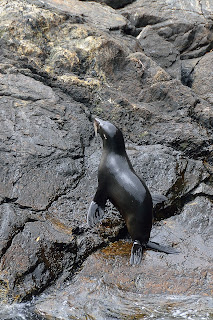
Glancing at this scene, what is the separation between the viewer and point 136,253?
4.21m

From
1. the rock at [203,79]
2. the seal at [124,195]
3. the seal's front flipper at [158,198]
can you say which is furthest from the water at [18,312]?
the rock at [203,79]

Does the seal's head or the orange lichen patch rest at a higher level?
the seal's head

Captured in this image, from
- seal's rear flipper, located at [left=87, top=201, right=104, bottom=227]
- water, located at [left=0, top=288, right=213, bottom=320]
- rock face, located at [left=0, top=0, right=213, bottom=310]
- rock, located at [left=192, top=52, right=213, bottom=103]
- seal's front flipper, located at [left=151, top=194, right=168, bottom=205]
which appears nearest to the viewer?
water, located at [left=0, top=288, right=213, bottom=320]

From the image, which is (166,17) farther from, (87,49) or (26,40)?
(26,40)

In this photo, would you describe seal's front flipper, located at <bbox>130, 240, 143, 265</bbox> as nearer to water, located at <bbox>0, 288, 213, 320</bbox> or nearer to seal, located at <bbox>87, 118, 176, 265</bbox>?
seal, located at <bbox>87, 118, 176, 265</bbox>

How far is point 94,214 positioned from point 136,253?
0.63 m

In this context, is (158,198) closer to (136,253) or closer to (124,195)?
(124,195)

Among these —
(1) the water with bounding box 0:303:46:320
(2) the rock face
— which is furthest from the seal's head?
(1) the water with bounding box 0:303:46:320

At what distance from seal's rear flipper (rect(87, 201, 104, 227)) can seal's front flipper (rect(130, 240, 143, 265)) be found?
1.54 feet

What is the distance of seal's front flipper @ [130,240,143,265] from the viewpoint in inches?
163

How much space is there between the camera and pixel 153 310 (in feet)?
11.9

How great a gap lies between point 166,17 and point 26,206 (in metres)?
5.45

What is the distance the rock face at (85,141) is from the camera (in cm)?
412

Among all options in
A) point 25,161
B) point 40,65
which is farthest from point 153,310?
point 40,65
